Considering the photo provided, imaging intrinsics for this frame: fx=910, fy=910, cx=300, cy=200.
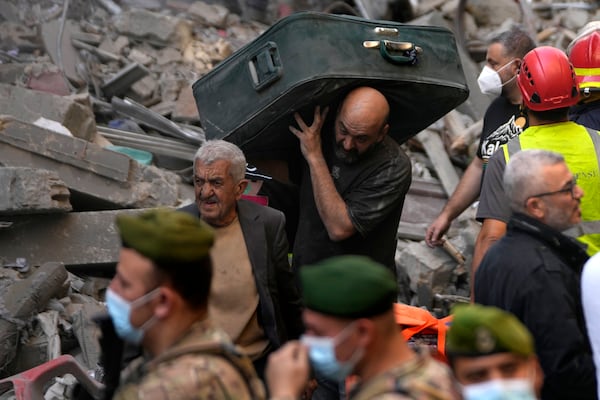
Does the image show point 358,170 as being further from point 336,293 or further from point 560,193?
point 336,293

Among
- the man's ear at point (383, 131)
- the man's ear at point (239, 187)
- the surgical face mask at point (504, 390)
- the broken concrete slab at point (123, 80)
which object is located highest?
the broken concrete slab at point (123, 80)

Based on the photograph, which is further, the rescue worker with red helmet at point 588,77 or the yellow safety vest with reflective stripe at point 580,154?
the rescue worker with red helmet at point 588,77

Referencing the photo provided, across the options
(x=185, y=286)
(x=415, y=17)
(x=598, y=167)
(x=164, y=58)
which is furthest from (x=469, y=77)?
(x=185, y=286)

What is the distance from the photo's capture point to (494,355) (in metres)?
2.64

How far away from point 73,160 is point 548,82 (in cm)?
382

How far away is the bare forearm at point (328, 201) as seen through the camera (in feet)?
16.5

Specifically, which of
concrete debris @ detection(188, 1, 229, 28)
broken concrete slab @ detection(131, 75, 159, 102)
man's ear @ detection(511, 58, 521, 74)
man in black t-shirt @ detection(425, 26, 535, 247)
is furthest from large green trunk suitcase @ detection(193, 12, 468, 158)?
concrete debris @ detection(188, 1, 229, 28)

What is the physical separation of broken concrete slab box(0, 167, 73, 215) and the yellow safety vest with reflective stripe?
326 centimetres

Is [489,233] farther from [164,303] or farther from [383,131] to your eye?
[164,303]

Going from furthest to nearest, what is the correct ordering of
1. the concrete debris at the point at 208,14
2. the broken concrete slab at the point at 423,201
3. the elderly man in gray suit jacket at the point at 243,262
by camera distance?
the concrete debris at the point at 208,14
the broken concrete slab at the point at 423,201
the elderly man in gray suit jacket at the point at 243,262

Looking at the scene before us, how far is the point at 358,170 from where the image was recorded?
514 cm

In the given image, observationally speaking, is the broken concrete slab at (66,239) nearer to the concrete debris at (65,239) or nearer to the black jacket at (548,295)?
the concrete debris at (65,239)

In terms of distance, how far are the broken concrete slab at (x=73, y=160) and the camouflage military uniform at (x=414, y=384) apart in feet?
15.3

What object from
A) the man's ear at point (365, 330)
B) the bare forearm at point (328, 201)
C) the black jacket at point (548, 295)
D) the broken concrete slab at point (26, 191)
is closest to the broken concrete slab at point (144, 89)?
the broken concrete slab at point (26, 191)
